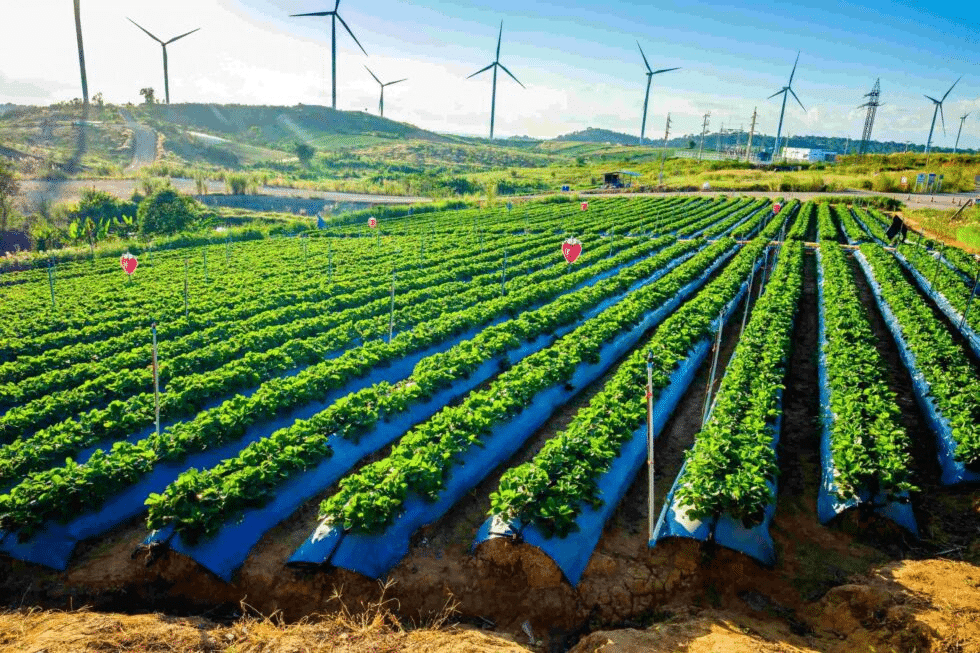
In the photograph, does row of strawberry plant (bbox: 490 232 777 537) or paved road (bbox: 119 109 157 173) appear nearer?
row of strawberry plant (bbox: 490 232 777 537)

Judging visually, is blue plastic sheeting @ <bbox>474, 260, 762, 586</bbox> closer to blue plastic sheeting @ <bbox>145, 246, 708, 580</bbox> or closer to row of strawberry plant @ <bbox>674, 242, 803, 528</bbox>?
row of strawberry plant @ <bbox>674, 242, 803, 528</bbox>

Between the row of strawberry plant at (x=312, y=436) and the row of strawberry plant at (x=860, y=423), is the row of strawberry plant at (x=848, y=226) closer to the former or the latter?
the row of strawberry plant at (x=860, y=423)

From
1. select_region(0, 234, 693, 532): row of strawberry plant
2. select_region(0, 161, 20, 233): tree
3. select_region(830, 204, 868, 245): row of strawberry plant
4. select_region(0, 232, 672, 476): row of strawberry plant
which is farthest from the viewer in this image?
select_region(0, 161, 20, 233): tree

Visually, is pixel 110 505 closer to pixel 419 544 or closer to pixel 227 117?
→ pixel 419 544

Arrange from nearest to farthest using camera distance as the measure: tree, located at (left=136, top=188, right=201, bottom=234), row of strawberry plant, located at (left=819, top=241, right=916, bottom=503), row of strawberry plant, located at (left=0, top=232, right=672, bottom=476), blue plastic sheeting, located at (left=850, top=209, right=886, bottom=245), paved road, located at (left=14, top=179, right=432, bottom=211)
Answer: row of strawberry plant, located at (left=819, top=241, right=916, bottom=503) → row of strawberry plant, located at (left=0, top=232, right=672, bottom=476) → blue plastic sheeting, located at (left=850, top=209, right=886, bottom=245) → tree, located at (left=136, top=188, right=201, bottom=234) → paved road, located at (left=14, top=179, right=432, bottom=211)

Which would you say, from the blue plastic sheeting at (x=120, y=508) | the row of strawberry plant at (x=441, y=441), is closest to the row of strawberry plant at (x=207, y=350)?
the blue plastic sheeting at (x=120, y=508)

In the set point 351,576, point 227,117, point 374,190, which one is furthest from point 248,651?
point 227,117

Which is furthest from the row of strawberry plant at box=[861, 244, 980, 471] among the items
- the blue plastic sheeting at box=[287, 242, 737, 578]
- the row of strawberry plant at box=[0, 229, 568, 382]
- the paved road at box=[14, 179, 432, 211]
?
the paved road at box=[14, 179, 432, 211]
